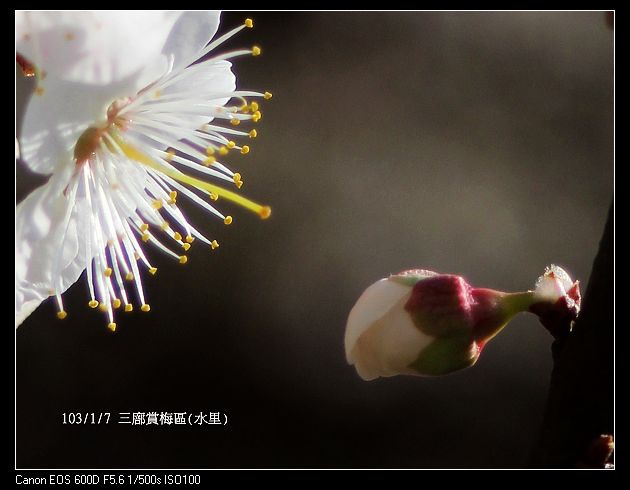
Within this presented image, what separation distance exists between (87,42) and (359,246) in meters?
1.51

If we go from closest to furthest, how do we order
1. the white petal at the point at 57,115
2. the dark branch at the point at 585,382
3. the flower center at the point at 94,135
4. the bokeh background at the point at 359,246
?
the dark branch at the point at 585,382 → the white petal at the point at 57,115 → the flower center at the point at 94,135 → the bokeh background at the point at 359,246

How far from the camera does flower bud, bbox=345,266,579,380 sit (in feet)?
1.85

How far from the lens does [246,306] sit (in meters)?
1.97

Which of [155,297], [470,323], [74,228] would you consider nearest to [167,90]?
[74,228]

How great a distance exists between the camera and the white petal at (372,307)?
22.5 inches

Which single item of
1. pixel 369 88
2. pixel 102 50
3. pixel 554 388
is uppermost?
pixel 369 88

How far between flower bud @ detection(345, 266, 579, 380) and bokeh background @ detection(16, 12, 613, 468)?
1162 mm

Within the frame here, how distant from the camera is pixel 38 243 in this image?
686 mm

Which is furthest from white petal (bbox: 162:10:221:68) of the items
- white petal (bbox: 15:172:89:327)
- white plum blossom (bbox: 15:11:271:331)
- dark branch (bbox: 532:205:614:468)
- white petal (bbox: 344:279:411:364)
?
dark branch (bbox: 532:205:614:468)

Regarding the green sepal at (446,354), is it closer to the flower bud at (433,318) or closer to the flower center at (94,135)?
the flower bud at (433,318)

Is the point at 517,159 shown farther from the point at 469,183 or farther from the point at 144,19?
the point at 144,19

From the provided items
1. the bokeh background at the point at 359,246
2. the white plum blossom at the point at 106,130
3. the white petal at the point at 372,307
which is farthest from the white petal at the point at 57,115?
the bokeh background at the point at 359,246

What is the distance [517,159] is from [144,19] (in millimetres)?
1551

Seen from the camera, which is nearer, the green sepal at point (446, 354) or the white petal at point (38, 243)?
the green sepal at point (446, 354)
